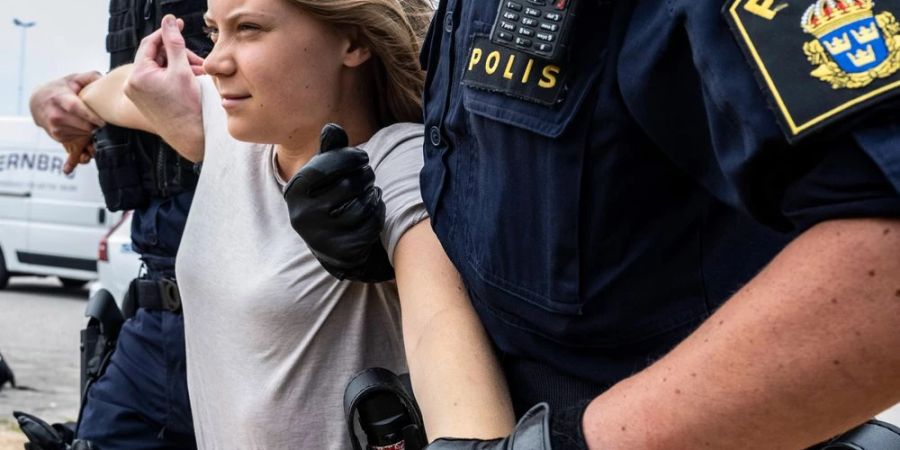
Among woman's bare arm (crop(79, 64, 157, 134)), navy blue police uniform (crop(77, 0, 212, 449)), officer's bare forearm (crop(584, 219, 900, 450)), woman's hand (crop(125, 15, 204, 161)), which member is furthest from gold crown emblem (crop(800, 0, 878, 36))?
navy blue police uniform (crop(77, 0, 212, 449))

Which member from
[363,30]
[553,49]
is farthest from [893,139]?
[363,30]

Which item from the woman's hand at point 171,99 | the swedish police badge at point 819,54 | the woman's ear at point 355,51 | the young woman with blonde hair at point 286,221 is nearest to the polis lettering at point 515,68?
the swedish police badge at point 819,54

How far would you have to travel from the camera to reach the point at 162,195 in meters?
3.02

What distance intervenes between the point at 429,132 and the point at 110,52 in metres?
1.76

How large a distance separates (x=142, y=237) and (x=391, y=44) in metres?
1.26

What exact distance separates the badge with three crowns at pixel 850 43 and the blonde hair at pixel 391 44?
3.78 ft

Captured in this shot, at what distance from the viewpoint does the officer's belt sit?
2.89 m

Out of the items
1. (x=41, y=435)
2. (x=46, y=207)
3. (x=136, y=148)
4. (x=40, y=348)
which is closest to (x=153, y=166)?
(x=136, y=148)

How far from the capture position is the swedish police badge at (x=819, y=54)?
0.89m

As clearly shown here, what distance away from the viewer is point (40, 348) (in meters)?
8.91

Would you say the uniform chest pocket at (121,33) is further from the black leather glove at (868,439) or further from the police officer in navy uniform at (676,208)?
the black leather glove at (868,439)

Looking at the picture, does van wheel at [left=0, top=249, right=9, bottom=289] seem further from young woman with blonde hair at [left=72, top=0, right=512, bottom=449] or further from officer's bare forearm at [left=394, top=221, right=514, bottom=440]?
officer's bare forearm at [left=394, top=221, right=514, bottom=440]

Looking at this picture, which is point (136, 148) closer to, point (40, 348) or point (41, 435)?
point (41, 435)

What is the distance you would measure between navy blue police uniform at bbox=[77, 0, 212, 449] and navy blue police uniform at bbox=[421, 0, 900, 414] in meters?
1.45
